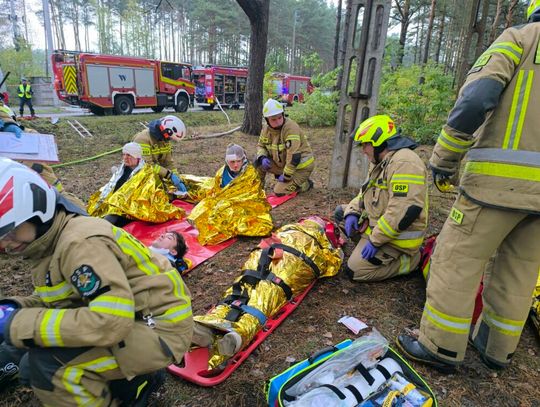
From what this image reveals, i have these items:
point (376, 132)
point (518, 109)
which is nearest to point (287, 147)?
point (376, 132)

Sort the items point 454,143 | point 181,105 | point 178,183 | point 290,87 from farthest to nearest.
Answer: point 290,87 < point 181,105 < point 178,183 < point 454,143

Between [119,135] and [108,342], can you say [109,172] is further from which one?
[108,342]

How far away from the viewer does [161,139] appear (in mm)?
5496

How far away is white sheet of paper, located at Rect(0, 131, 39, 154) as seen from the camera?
11.3ft

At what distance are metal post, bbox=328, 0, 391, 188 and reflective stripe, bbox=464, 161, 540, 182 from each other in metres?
3.58

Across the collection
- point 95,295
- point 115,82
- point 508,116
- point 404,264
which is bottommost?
point 404,264

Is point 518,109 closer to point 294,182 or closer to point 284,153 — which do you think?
point 294,182

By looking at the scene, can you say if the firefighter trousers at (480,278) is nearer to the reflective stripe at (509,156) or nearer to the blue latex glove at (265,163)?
the reflective stripe at (509,156)

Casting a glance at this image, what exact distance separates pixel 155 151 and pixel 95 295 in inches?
170

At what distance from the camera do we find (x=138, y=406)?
198 cm

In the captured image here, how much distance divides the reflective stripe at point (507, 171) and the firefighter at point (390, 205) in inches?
37.5

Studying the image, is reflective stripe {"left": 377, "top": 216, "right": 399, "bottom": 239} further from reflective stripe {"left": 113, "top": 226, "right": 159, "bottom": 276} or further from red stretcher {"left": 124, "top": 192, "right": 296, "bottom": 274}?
reflective stripe {"left": 113, "top": 226, "right": 159, "bottom": 276}

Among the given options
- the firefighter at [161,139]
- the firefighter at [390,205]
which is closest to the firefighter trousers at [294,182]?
the firefighter at [161,139]

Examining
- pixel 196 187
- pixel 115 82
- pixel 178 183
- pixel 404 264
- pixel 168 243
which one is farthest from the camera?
pixel 115 82
